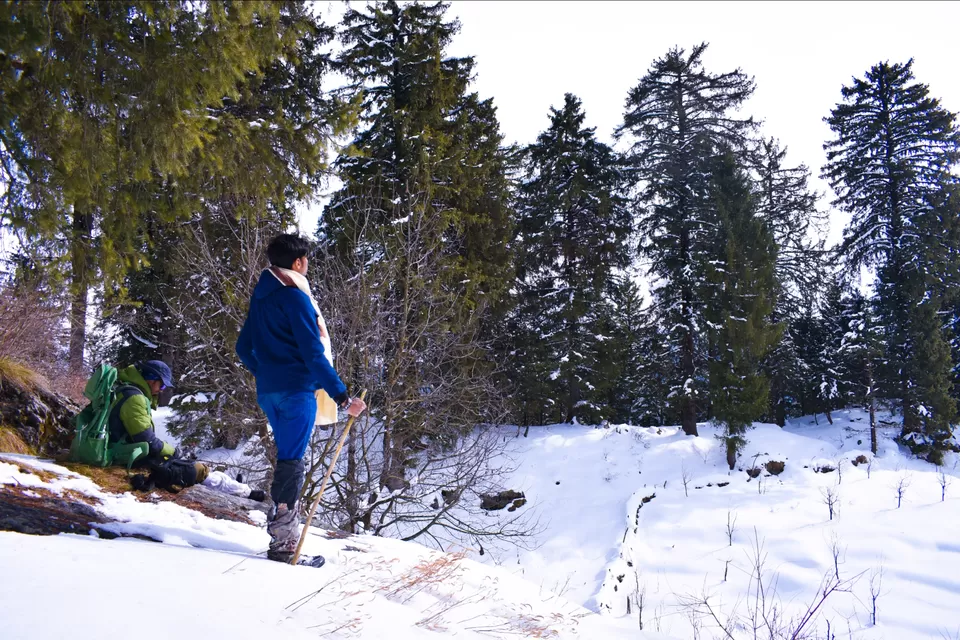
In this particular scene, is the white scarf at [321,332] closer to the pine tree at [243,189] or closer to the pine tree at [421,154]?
the pine tree at [243,189]

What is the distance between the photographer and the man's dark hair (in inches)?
135

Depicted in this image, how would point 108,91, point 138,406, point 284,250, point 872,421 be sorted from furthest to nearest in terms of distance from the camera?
point 872,421, point 138,406, point 108,91, point 284,250

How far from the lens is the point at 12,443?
5324 mm

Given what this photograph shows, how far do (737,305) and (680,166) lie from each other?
5.80 meters

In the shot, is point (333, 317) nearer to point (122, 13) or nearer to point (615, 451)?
point (122, 13)

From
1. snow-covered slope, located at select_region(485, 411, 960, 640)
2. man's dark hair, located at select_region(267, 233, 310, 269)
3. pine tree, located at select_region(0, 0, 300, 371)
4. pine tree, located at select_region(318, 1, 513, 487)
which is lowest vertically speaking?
snow-covered slope, located at select_region(485, 411, 960, 640)

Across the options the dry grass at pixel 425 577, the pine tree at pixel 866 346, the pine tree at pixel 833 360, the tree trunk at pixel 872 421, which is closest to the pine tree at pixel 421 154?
the dry grass at pixel 425 577

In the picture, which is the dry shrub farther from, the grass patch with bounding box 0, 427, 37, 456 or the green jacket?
the green jacket

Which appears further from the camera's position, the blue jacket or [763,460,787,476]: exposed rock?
[763,460,787,476]: exposed rock

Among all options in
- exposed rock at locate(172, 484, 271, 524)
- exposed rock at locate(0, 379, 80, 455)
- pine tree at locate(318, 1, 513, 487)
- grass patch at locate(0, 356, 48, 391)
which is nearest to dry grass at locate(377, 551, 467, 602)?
exposed rock at locate(172, 484, 271, 524)

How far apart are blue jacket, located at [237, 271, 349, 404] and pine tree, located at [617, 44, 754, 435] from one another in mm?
17803

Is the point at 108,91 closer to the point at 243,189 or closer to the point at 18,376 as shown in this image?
the point at 243,189

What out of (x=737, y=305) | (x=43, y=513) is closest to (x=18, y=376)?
(x=43, y=513)

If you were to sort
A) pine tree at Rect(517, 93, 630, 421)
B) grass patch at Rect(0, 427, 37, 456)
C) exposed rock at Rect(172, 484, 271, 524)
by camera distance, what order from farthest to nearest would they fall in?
pine tree at Rect(517, 93, 630, 421), grass patch at Rect(0, 427, 37, 456), exposed rock at Rect(172, 484, 271, 524)
